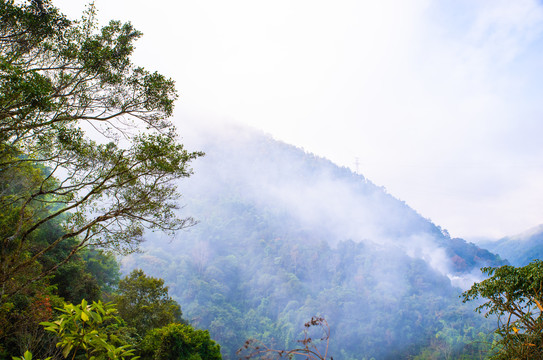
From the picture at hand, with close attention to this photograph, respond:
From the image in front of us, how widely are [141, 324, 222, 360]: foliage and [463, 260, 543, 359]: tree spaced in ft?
36.7

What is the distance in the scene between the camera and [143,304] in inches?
643

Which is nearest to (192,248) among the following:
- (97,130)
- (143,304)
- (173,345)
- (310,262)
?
(310,262)

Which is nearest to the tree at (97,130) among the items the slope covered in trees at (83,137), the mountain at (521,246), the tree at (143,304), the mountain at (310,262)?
the slope covered in trees at (83,137)

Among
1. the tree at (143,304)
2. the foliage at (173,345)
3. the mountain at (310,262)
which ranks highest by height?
the mountain at (310,262)

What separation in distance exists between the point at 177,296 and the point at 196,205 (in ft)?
165

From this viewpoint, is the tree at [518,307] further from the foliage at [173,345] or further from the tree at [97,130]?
the foliage at [173,345]

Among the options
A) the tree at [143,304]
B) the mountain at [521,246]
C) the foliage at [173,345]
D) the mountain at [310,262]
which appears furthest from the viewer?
the mountain at [521,246]

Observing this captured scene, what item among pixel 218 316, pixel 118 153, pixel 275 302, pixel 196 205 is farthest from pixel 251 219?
pixel 118 153

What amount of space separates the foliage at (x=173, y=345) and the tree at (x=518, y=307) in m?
11.2

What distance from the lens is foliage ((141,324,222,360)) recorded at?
11.8 metres

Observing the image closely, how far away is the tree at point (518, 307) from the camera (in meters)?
4.84

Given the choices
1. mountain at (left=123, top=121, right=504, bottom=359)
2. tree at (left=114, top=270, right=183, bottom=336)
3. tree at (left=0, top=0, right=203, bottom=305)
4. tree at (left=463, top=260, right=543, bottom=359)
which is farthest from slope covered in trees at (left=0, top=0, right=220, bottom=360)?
mountain at (left=123, top=121, right=504, bottom=359)

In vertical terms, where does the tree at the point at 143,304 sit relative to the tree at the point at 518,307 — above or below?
below

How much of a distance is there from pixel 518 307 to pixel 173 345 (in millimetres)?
12039
